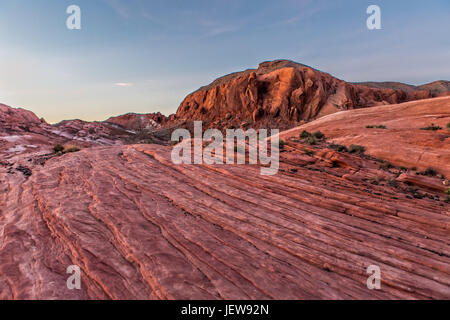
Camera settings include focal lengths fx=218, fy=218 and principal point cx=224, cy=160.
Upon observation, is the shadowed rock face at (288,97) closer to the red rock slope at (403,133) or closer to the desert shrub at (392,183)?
the red rock slope at (403,133)

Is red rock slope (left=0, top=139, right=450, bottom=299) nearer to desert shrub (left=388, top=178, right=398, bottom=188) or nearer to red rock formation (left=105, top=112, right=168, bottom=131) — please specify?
desert shrub (left=388, top=178, right=398, bottom=188)

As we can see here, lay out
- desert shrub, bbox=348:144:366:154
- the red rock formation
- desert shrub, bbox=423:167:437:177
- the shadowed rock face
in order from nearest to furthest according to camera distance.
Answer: desert shrub, bbox=423:167:437:177, desert shrub, bbox=348:144:366:154, the shadowed rock face, the red rock formation

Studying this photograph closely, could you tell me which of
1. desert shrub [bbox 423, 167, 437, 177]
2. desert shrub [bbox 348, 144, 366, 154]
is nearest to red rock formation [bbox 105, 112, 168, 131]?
desert shrub [bbox 348, 144, 366, 154]

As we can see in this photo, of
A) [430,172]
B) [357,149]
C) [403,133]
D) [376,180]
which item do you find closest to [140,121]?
[357,149]

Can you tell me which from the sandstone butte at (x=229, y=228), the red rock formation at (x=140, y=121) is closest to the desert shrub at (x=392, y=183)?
the sandstone butte at (x=229, y=228)

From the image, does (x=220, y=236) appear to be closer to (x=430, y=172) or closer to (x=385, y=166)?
(x=385, y=166)

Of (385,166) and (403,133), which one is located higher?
(403,133)
